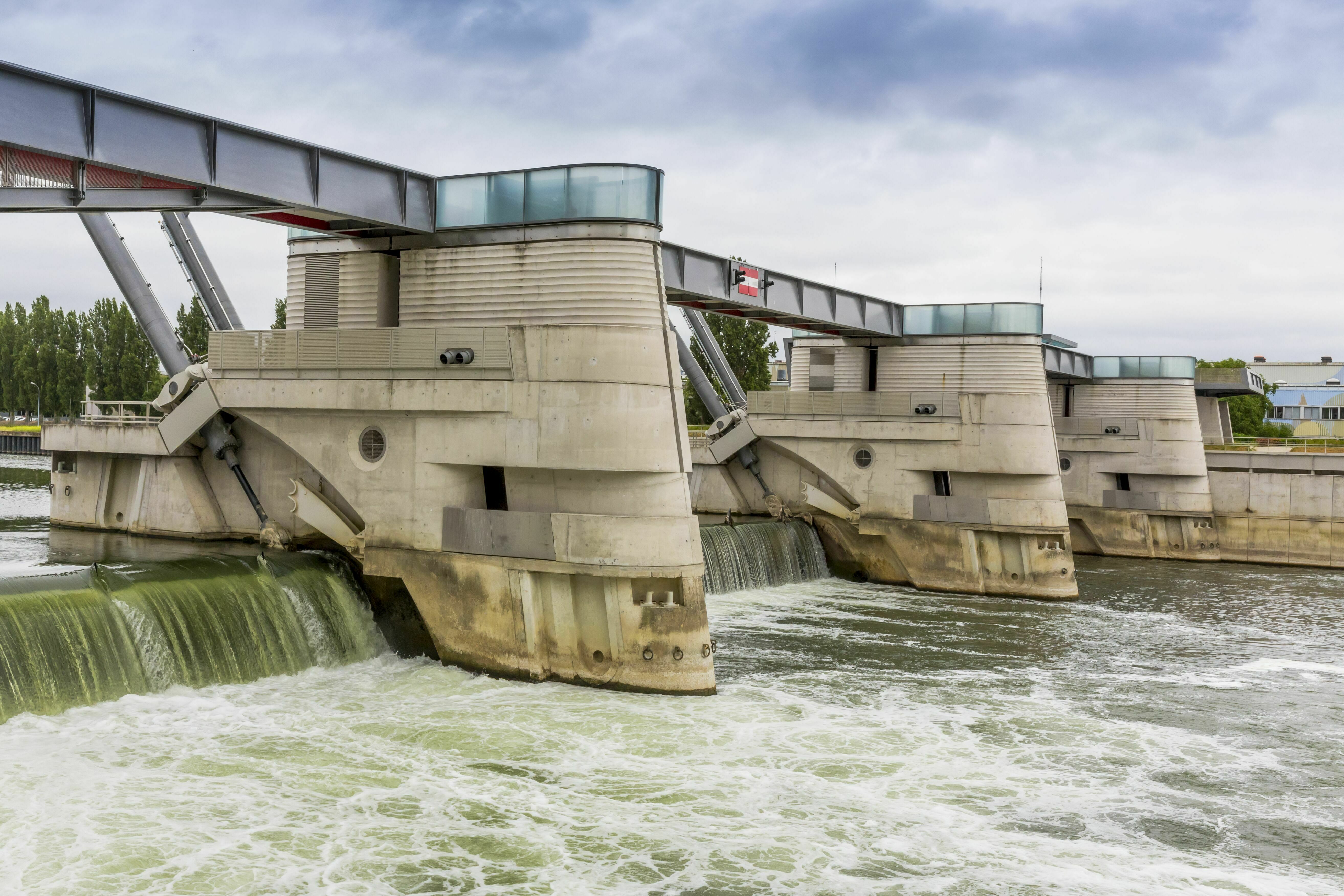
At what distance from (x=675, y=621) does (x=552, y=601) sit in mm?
2369

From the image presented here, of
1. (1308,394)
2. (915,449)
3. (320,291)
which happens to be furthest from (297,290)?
(1308,394)

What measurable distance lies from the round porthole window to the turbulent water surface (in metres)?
4.06

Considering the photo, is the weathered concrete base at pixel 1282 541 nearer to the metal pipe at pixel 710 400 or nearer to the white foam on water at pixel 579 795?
the metal pipe at pixel 710 400

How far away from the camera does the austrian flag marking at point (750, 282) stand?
34281 millimetres

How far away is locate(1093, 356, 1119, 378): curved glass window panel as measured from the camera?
5428 centimetres

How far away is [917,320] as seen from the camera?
134 feet

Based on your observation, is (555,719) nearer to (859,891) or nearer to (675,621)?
(675,621)

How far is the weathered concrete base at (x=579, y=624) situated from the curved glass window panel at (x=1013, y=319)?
68.9 feet

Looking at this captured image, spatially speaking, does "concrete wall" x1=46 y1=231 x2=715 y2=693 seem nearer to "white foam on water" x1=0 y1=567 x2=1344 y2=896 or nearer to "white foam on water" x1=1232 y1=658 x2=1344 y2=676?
"white foam on water" x1=0 y1=567 x2=1344 y2=896

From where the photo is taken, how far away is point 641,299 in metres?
22.6

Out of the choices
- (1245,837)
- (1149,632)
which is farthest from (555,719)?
(1149,632)

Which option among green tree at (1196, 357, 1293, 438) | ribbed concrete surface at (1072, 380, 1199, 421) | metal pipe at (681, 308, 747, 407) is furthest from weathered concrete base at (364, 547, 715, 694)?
green tree at (1196, 357, 1293, 438)

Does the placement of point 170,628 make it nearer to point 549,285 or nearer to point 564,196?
point 549,285

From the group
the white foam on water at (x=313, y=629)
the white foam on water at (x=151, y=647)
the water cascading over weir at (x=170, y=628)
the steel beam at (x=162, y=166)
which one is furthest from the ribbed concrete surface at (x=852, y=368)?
the white foam on water at (x=151, y=647)
